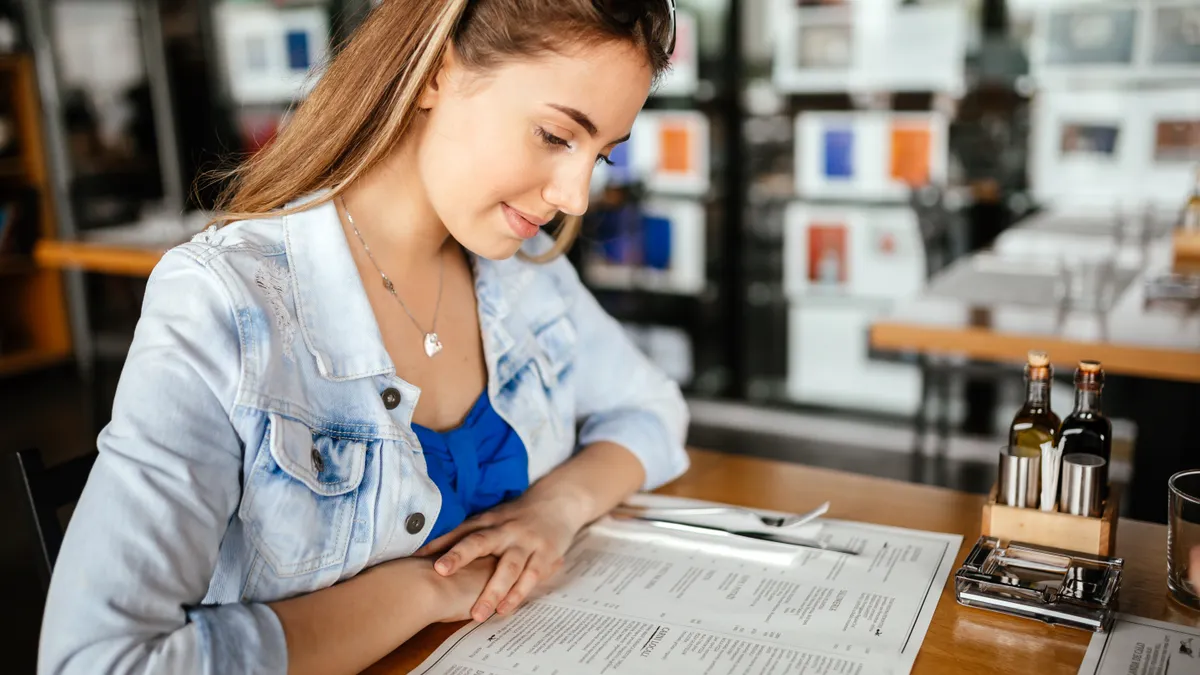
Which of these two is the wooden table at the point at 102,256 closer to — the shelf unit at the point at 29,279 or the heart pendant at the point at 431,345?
the shelf unit at the point at 29,279

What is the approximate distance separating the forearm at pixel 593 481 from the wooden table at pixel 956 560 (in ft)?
0.28

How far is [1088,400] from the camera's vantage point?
1.06 m

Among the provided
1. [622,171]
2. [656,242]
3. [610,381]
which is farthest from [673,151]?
[610,381]

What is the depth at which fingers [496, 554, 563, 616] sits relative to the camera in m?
1.01

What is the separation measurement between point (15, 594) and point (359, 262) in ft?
7.20

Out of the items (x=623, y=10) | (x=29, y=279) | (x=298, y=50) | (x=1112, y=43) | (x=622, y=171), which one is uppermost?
(x=298, y=50)

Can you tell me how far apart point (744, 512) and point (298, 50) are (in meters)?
4.28

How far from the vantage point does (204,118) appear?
17.1ft

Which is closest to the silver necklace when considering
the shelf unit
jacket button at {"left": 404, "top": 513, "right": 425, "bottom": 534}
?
jacket button at {"left": 404, "top": 513, "right": 425, "bottom": 534}

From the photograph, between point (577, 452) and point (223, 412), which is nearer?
point (223, 412)

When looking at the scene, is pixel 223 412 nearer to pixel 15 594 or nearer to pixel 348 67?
pixel 348 67

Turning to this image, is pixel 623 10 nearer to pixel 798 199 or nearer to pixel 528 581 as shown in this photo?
pixel 528 581

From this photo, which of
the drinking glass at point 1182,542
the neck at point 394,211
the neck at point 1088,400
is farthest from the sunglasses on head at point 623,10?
the drinking glass at point 1182,542

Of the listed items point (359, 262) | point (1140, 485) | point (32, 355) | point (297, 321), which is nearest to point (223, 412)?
point (297, 321)
